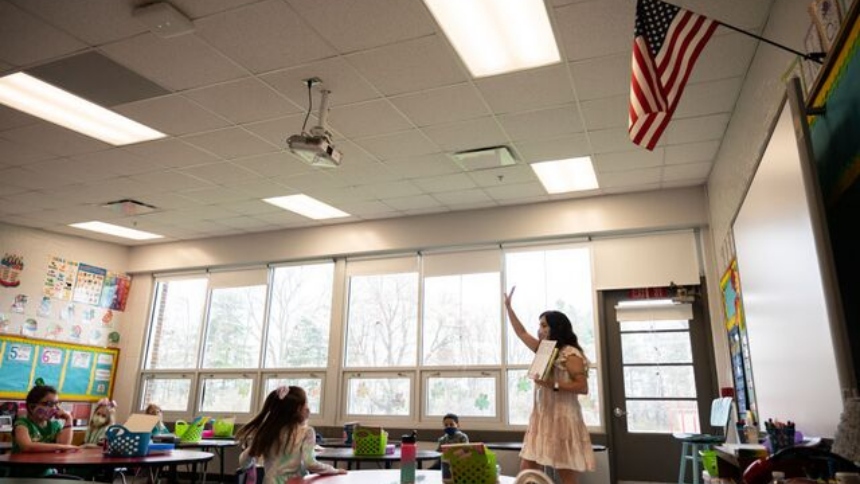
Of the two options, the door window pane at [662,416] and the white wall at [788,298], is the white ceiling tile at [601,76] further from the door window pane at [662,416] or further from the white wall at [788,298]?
the door window pane at [662,416]

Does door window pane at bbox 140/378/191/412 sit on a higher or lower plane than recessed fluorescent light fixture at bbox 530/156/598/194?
lower

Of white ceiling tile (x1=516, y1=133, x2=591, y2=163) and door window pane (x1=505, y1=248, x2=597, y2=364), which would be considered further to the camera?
door window pane (x1=505, y1=248, x2=597, y2=364)

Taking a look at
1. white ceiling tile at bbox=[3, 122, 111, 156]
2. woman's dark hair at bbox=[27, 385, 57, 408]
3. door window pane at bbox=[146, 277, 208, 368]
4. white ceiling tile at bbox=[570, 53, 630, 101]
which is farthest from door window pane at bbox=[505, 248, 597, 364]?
door window pane at bbox=[146, 277, 208, 368]

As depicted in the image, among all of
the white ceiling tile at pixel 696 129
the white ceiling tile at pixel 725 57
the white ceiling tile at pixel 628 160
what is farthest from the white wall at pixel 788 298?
the white ceiling tile at pixel 628 160

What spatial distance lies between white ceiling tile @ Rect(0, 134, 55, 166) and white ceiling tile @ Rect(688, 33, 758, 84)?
5594 millimetres

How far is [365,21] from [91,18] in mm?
1627

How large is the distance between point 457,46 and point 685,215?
3589 mm

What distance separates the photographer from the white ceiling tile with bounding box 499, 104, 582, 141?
438cm

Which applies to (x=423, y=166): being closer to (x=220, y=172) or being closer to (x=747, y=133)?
(x=220, y=172)

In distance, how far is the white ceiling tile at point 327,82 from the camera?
378 centimetres

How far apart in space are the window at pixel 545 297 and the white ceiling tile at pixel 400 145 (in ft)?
7.09

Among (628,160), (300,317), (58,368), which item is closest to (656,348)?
(628,160)

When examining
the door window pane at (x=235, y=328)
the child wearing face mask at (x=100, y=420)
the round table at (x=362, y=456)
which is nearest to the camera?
the round table at (x=362, y=456)

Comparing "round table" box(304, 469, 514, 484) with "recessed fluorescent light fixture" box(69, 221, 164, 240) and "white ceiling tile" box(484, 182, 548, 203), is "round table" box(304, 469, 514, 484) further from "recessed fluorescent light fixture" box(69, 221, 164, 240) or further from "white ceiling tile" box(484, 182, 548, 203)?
"recessed fluorescent light fixture" box(69, 221, 164, 240)
